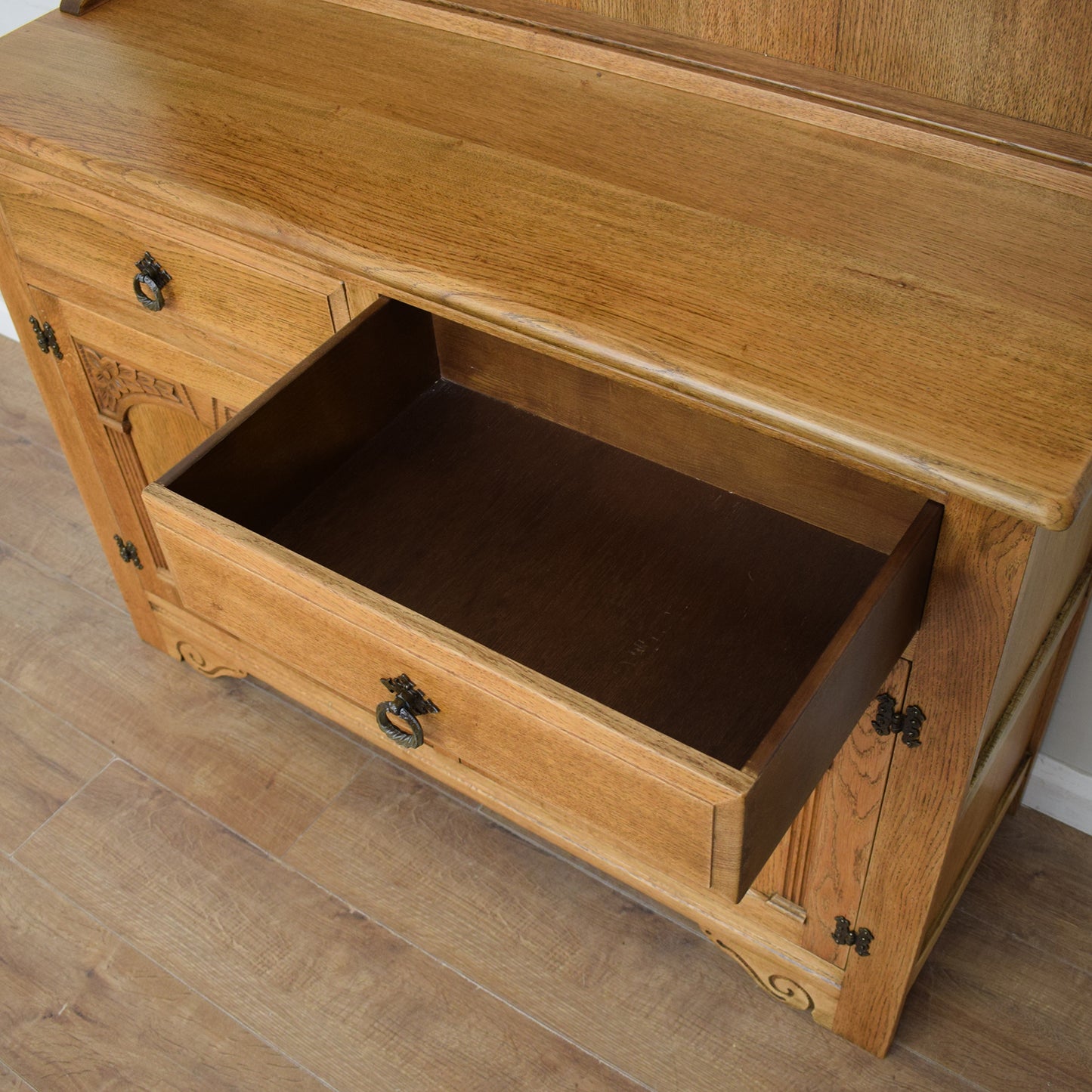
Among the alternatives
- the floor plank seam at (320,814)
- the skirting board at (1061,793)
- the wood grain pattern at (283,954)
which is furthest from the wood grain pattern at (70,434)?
the skirting board at (1061,793)

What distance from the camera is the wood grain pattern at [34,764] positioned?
5.14 ft

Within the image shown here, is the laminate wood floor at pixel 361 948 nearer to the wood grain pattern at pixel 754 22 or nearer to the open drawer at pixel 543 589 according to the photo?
the open drawer at pixel 543 589

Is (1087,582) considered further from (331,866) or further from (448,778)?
(331,866)

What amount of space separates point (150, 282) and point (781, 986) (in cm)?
99

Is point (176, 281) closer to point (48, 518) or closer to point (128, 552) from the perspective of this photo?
point (128, 552)

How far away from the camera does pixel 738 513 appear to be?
1.07 meters

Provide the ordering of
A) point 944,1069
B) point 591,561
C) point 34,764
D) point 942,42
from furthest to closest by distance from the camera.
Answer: point 34,764, point 944,1069, point 591,561, point 942,42

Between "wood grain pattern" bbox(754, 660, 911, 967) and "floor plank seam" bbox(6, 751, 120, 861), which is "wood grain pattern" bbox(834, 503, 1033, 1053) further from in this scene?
"floor plank seam" bbox(6, 751, 120, 861)

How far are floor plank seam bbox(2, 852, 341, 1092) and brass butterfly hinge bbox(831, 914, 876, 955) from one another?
0.57m

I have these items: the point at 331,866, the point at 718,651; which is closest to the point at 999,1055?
the point at 718,651

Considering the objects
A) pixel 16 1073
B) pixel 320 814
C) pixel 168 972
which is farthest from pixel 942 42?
pixel 16 1073

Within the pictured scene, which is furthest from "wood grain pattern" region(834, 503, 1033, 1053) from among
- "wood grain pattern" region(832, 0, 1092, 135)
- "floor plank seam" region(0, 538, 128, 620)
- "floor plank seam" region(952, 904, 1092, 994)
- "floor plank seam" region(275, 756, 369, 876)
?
"floor plank seam" region(0, 538, 128, 620)

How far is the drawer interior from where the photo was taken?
953 millimetres

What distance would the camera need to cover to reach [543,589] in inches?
40.7
